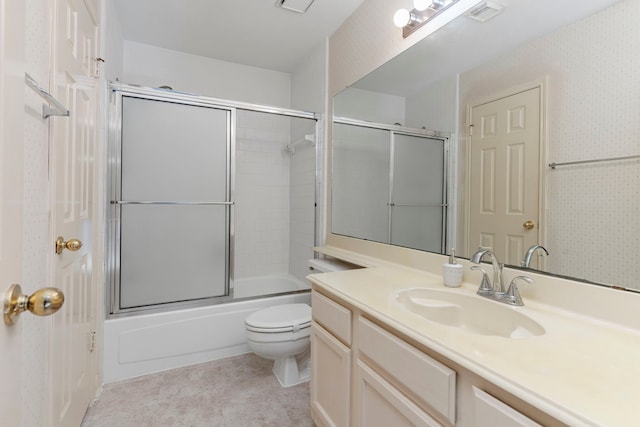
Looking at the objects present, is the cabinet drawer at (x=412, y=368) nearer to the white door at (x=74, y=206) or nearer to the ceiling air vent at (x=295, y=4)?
the white door at (x=74, y=206)

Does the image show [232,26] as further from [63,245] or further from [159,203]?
Result: [63,245]

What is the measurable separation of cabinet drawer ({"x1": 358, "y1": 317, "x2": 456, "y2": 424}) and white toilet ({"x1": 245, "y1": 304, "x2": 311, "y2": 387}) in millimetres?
816

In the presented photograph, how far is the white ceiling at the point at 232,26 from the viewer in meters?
2.17

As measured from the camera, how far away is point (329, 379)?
51.3 inches

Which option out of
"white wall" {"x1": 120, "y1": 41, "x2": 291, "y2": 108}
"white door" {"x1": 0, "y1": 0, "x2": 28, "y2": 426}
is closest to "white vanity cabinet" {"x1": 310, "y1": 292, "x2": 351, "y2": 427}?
"white door" {"x1": 0, "y1": 0, "x2": 28, "y2": 426}

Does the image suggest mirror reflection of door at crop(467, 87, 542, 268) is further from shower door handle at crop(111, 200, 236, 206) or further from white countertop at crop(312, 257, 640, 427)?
shower door handle at crop(111, 200, 236, 206)

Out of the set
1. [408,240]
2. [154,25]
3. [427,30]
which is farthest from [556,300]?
[154,25]

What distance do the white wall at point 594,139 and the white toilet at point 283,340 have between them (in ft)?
4.40

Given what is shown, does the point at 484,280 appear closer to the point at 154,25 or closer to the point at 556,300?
the point at 556,300

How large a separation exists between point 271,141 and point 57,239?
7.90 ft

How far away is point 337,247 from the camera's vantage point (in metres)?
2.42

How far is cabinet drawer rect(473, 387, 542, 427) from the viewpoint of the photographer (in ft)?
1.90

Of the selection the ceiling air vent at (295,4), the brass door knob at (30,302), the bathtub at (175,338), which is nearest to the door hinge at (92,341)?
the bathtub at (175,338)

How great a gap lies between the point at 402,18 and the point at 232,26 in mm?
1447
